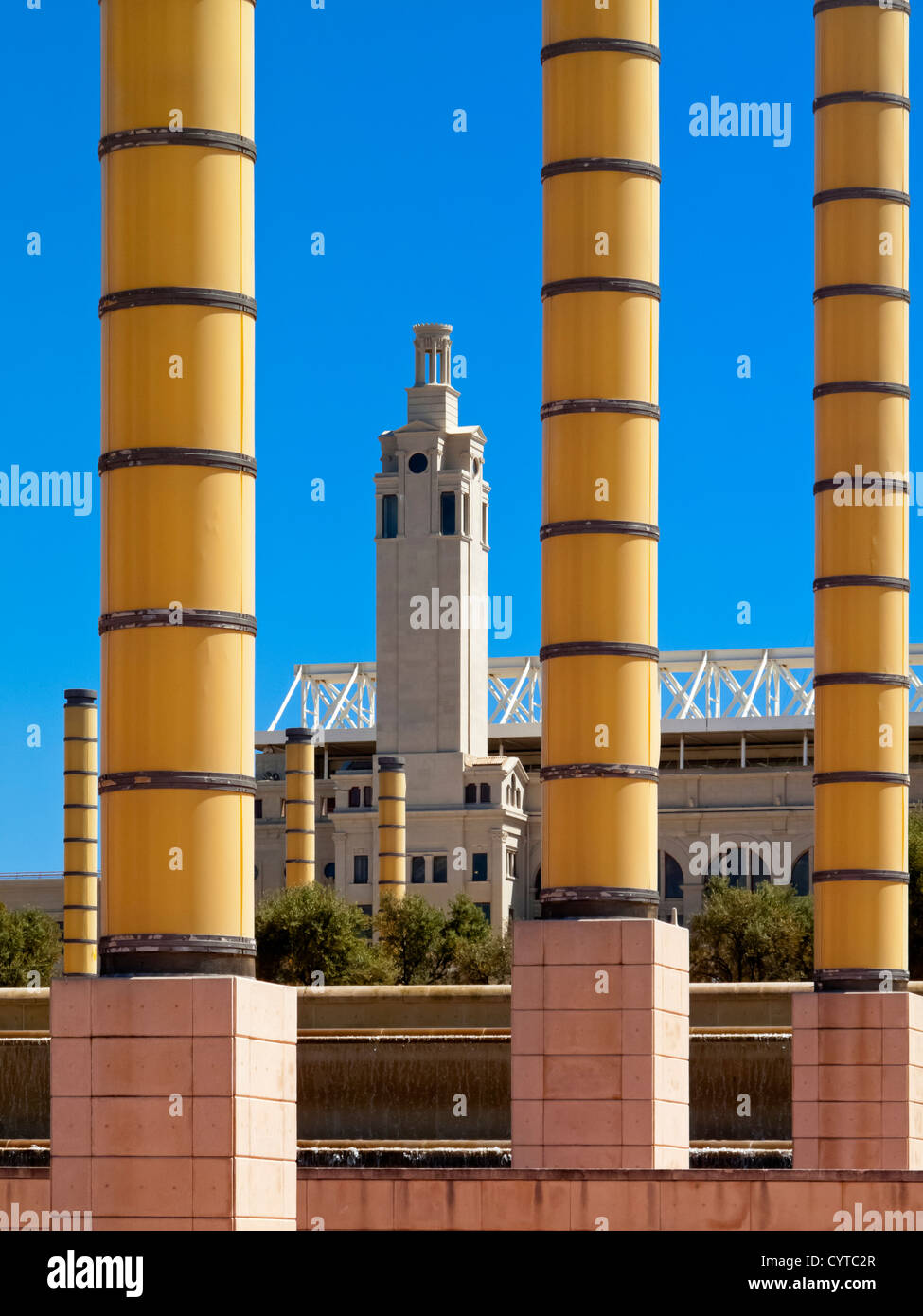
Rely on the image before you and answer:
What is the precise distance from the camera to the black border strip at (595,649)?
22.6 metres

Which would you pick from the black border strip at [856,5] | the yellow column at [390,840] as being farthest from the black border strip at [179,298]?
the yellow column at [390,840]

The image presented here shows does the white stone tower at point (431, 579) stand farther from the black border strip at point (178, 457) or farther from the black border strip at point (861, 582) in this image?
the black border strip at point (178, 457)

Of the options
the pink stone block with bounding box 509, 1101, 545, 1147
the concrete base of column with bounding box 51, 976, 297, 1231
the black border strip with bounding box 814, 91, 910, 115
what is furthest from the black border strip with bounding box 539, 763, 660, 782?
the black border strip with bounding box 814, 91, 910, 115

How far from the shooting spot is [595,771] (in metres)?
A: 22.5

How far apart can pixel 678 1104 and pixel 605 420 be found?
21.5ft

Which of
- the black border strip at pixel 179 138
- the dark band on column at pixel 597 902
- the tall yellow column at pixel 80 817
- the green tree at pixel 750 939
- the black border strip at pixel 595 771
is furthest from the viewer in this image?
the tall yellow column at pixel 80 817

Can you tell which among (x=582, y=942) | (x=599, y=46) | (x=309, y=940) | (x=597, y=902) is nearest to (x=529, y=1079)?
(x=582, y=942)

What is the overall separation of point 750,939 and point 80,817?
17.8 meters

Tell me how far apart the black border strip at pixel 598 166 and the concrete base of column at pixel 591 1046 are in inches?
289

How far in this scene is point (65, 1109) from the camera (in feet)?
52.0

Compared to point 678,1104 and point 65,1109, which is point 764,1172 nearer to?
point 678,1104

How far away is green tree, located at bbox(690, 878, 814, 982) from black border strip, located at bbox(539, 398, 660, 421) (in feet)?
118

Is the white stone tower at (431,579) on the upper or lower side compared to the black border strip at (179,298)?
upper

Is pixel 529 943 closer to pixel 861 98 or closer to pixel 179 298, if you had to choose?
pixel 179 298
